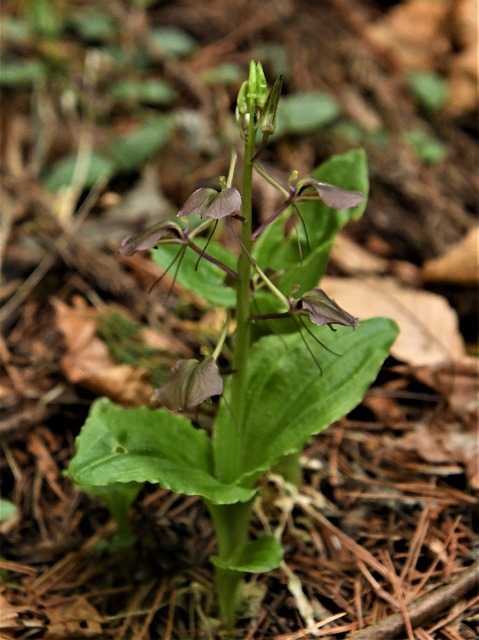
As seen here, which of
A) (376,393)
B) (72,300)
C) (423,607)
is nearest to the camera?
(423,607)

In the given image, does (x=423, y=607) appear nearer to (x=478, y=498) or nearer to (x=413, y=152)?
(x=478, y=498)

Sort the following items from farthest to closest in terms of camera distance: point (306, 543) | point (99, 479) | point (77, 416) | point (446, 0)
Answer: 1. point (446, 0)
2. point (77, 416)
3. point (306, 543)
4. point (99, 479)

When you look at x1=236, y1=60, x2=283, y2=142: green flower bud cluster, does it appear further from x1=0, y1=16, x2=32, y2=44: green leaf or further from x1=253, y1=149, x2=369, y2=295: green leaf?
x1=0, y1=16, x2=32, y2=44: green leaf

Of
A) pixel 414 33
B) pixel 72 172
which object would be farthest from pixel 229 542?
pixel 414 33

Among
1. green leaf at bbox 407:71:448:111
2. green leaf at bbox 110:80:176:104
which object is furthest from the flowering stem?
green leaf at bbox 407:71:448:111

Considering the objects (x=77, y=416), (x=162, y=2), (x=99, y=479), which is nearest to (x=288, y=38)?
(x=162, y=2)

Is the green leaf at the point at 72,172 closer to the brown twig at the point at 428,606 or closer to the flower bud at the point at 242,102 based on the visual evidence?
the flower bud at the point at 242,102
